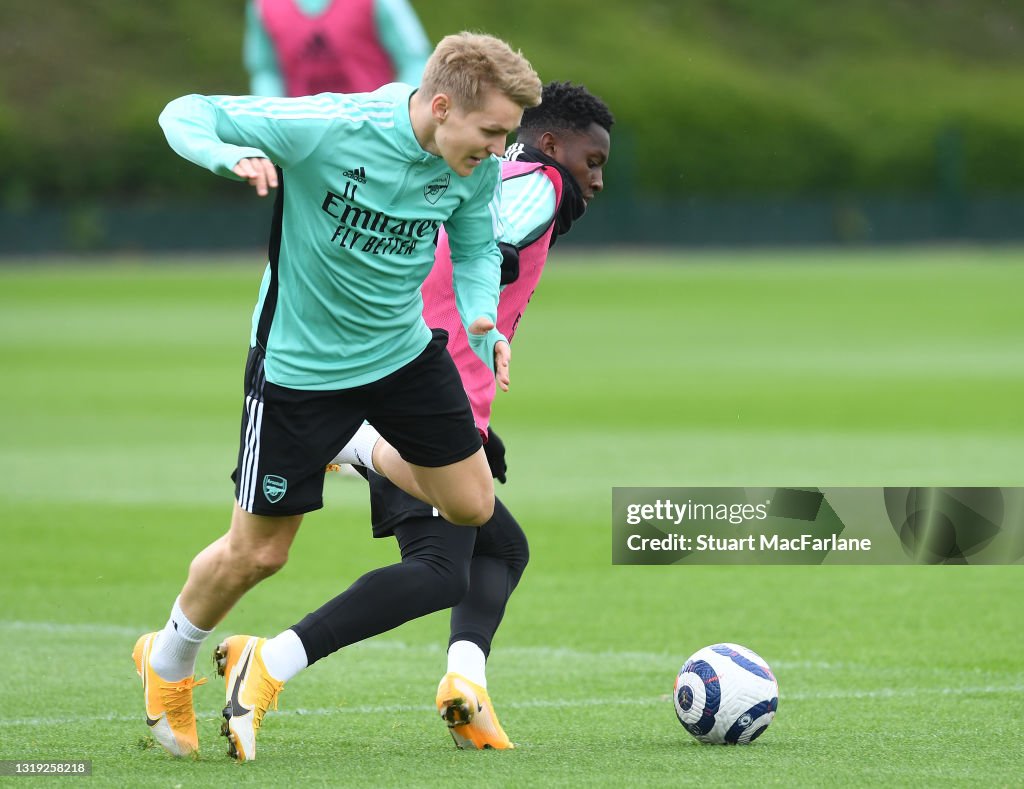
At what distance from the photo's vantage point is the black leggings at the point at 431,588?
552cm

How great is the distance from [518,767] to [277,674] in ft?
2.60

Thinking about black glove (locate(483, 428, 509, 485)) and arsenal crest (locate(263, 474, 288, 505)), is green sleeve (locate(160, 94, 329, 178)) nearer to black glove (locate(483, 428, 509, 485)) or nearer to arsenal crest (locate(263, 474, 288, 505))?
arsenal crest (locate(263, 474, 288, 505))

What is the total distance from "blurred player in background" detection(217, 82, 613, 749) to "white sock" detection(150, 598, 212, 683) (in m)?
0.15

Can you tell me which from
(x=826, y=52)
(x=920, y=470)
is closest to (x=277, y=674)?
(x=920, y=470)

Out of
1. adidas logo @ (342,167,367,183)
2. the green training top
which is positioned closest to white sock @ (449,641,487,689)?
the green training top

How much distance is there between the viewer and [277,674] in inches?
213

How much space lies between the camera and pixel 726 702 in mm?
5641

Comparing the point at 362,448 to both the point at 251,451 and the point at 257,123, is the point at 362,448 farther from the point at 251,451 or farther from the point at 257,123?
the point at 257,123

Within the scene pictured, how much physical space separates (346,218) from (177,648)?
1.50 metres

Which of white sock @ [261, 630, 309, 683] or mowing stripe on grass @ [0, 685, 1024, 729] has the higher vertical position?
white sock @ [261, 630, 309, 683]

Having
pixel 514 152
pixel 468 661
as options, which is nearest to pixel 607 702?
pixel 468 661

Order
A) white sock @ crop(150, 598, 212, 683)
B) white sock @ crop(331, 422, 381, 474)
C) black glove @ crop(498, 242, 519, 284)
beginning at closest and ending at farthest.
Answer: white sock @ crop(150, 598, 212, 683)
black glove @ crop(498, 242, 519, 284)
white sock @ crop(331, 422, 381, 474)

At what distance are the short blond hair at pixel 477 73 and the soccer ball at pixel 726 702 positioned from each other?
1934 millimetres

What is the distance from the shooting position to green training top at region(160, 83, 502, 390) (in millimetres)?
5195
